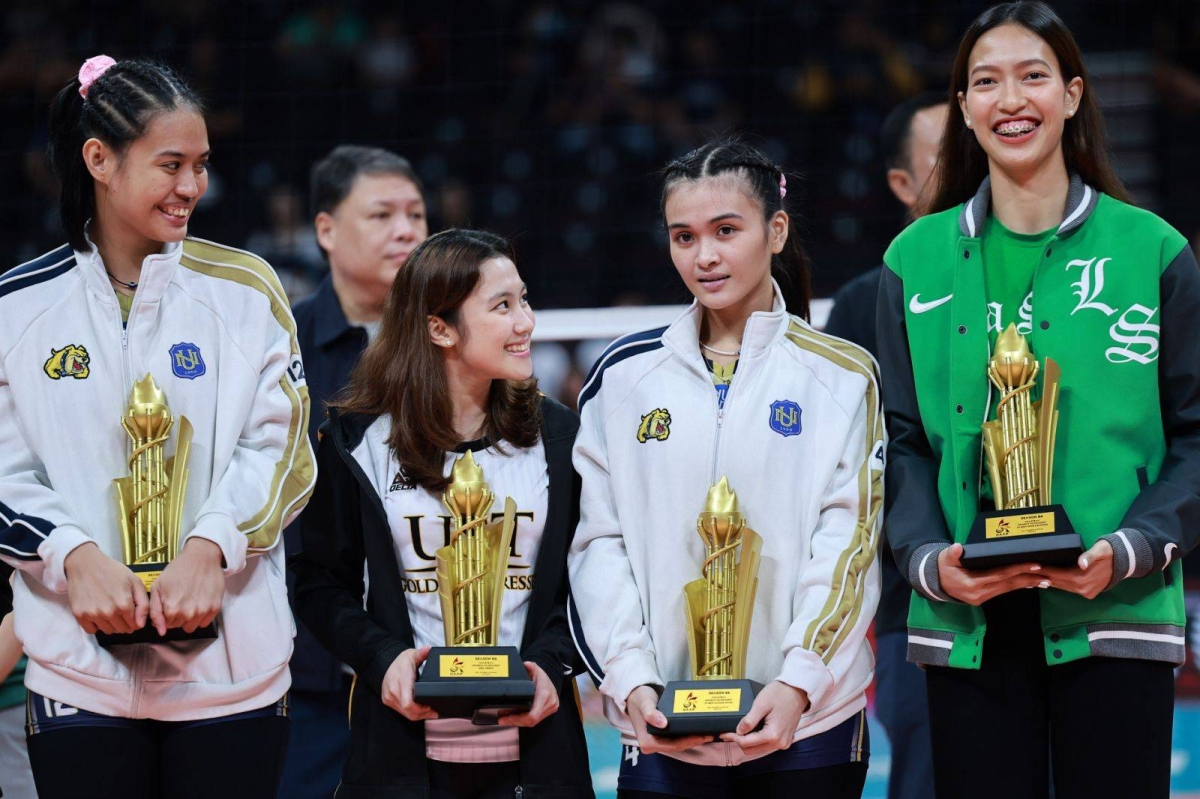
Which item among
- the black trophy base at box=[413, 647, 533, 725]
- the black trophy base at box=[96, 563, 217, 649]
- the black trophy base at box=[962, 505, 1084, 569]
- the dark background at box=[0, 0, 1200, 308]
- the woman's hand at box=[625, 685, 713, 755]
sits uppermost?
the dark background at box=[0, 0, 1200, 308]

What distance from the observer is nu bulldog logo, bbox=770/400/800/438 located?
10.1ft

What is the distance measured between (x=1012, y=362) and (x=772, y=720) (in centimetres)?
78

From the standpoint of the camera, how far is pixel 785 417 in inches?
122

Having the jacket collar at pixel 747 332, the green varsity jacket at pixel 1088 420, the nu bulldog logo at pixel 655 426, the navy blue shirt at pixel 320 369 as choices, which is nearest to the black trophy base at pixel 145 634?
the nu bulldog logo at pixel 655 426

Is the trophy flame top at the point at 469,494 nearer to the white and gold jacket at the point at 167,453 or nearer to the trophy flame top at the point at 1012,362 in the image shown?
the white and gold jacket at the point at 167,453

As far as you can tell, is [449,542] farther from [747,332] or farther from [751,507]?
[747,332]

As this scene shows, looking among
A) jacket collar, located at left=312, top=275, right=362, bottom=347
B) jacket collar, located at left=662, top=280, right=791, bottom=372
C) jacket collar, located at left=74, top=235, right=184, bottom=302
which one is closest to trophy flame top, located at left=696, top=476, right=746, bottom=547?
jacket collar, located at left=662, top=280, right=791, bottom=372

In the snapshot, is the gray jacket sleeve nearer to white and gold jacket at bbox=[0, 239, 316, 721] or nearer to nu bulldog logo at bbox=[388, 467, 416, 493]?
nu bulldog logo at bbox=[388, 467, 416, 493]

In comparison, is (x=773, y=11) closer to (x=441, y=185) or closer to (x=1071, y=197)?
(x=441, y=185)

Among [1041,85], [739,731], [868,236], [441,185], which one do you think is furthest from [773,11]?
[739,731]

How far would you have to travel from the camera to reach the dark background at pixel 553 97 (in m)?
7.08

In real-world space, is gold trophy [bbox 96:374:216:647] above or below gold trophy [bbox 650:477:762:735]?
above

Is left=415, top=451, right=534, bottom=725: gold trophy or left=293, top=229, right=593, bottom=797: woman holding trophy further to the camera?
left=293, top=229, right=593, bottom=797: woman holding trophy

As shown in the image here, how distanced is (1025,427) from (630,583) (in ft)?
2.74
